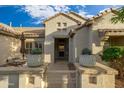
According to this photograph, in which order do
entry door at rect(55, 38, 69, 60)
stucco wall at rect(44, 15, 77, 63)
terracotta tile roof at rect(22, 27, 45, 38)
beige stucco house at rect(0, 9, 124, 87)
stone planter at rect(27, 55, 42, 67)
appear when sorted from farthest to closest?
stucco wall at rect(44, 15, 77, 63), entry door at rect(55, 38, 69, 60), terracotta tile roof at rect(22, 27, 45, 38), stone planter at rect(27, 55, 42, 67), beige stucco house at rect(0, 9, 124, 87)

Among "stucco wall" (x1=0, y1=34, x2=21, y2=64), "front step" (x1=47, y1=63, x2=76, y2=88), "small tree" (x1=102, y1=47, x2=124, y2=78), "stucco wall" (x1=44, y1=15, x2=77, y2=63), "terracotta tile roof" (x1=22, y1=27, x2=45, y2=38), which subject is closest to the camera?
"front step" (x1=47, y1=63, x2=76, y2=88)

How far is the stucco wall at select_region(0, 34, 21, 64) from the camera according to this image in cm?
962

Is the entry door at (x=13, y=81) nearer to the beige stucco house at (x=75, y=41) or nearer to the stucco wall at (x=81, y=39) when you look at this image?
the beige stucco house at (x=75, y=41)

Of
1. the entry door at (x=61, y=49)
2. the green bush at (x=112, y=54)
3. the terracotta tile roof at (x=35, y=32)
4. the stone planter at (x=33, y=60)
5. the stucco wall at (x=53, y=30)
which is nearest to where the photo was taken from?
the stone planter at (x=33, y=60)

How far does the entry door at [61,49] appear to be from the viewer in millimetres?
11648

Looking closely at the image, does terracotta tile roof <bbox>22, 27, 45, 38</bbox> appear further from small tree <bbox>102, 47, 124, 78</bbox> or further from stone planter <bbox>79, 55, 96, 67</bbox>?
small tree <bbox>102, 47, 124, 78</bbox>

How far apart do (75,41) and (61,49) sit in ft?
8.13

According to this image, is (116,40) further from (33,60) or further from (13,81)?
(13,81)

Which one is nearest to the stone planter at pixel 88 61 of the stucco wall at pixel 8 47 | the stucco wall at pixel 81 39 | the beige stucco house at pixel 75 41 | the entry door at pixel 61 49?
the beige stucco house at pixel 75 41

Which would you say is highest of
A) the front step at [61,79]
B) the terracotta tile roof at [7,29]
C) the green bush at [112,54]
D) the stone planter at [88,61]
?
the terracotta tile roof at [7,29]

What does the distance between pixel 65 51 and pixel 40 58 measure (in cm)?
465

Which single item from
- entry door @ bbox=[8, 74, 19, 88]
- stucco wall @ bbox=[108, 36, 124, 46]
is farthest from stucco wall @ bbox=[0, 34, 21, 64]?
stucco wall @ bbox=[108, 36, 124, 46]

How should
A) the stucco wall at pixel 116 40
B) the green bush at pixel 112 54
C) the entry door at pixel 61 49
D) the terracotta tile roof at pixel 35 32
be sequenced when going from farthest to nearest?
the entry door at pixel 61 49 → the terracotta tile roof at pixel 35 32 → the stucco wall at pixel 116 40 → the green bush at pixel 112 54
